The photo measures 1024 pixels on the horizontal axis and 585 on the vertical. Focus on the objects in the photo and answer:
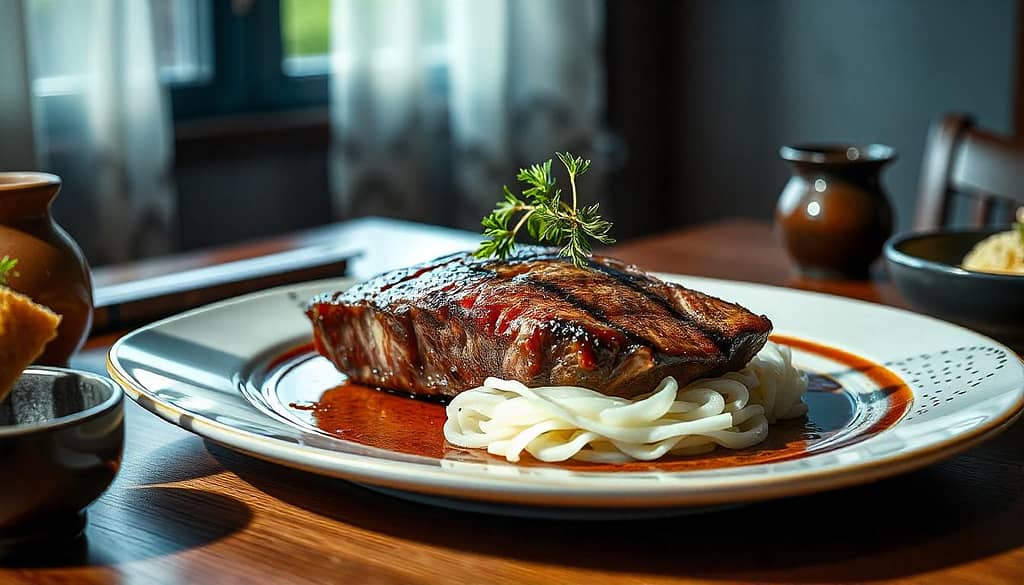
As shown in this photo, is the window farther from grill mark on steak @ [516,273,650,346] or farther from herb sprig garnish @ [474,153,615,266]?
grill mark on steak @ [516,273,650,346]

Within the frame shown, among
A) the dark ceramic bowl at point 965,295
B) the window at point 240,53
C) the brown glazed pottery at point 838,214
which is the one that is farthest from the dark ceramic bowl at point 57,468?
the window at point 240,53

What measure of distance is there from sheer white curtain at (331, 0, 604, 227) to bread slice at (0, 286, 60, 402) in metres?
2.74

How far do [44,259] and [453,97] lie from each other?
8.90 ft

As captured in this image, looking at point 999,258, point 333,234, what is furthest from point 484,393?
point 333,234

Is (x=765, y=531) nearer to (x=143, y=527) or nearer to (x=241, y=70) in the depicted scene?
(x=143, y=527)

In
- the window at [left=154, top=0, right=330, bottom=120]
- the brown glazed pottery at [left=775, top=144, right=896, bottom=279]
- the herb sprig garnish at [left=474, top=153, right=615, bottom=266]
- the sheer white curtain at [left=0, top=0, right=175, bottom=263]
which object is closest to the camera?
the herb sprig garnish at [left=474, top=153, right=615, bottom=266]

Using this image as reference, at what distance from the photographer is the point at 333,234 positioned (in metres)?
2.27

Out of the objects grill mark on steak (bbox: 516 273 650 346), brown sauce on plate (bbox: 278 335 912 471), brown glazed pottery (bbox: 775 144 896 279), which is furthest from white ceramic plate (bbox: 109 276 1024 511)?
brown glazed pottery (bbox: 775 144 896 279)

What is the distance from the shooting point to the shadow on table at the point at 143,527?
2.64 feet

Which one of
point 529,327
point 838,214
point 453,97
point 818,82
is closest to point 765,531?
point 529,327

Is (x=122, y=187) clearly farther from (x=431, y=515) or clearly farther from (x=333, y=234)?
(x=431, y=515)

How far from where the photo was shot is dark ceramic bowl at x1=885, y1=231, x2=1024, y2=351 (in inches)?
52.8

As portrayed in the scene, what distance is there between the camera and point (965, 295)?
137 cm

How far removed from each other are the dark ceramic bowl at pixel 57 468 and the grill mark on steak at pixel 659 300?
18.8 inches
